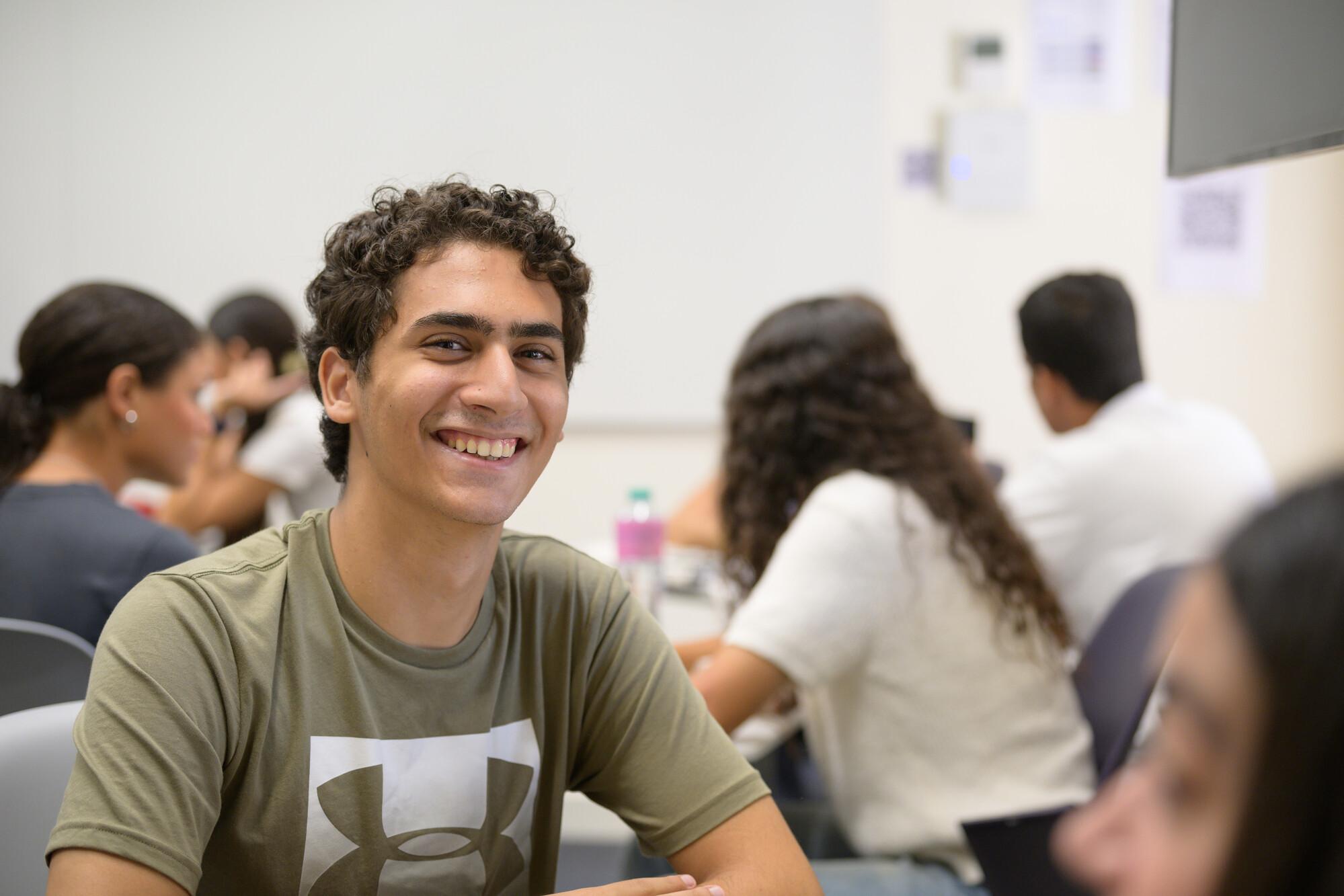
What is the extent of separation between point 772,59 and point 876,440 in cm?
268

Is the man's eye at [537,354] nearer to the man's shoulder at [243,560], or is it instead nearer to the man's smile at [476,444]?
the man's smile at [476,444]

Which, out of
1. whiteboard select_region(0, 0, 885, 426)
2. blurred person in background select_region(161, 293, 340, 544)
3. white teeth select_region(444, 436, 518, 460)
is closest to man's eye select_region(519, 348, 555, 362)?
white teeth select_region(444, 436, 518, 460)

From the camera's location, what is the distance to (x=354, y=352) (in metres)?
1.28

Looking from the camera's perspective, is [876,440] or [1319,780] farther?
[876,440]

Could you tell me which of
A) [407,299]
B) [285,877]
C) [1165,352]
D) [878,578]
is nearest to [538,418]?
[407,299]

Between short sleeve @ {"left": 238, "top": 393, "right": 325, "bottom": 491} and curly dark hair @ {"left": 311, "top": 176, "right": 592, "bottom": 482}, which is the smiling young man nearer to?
curly dark hair @ {"left": 311, "top": 176, "right": 592, "bottom": 482}

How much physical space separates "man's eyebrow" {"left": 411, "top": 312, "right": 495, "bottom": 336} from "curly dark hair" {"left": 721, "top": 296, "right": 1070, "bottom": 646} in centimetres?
81

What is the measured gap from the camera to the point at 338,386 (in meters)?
1.32

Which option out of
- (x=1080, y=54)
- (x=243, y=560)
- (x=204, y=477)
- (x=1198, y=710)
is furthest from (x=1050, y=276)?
(x=1198, y=710)

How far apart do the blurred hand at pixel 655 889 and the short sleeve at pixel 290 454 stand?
85.2 inches

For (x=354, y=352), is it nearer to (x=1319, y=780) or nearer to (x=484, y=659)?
(x=484, y=659)

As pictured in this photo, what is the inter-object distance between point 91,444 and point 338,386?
1.05m

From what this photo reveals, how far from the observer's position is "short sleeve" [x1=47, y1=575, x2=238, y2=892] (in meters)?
0.98

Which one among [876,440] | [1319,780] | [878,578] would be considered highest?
[1319,780]
